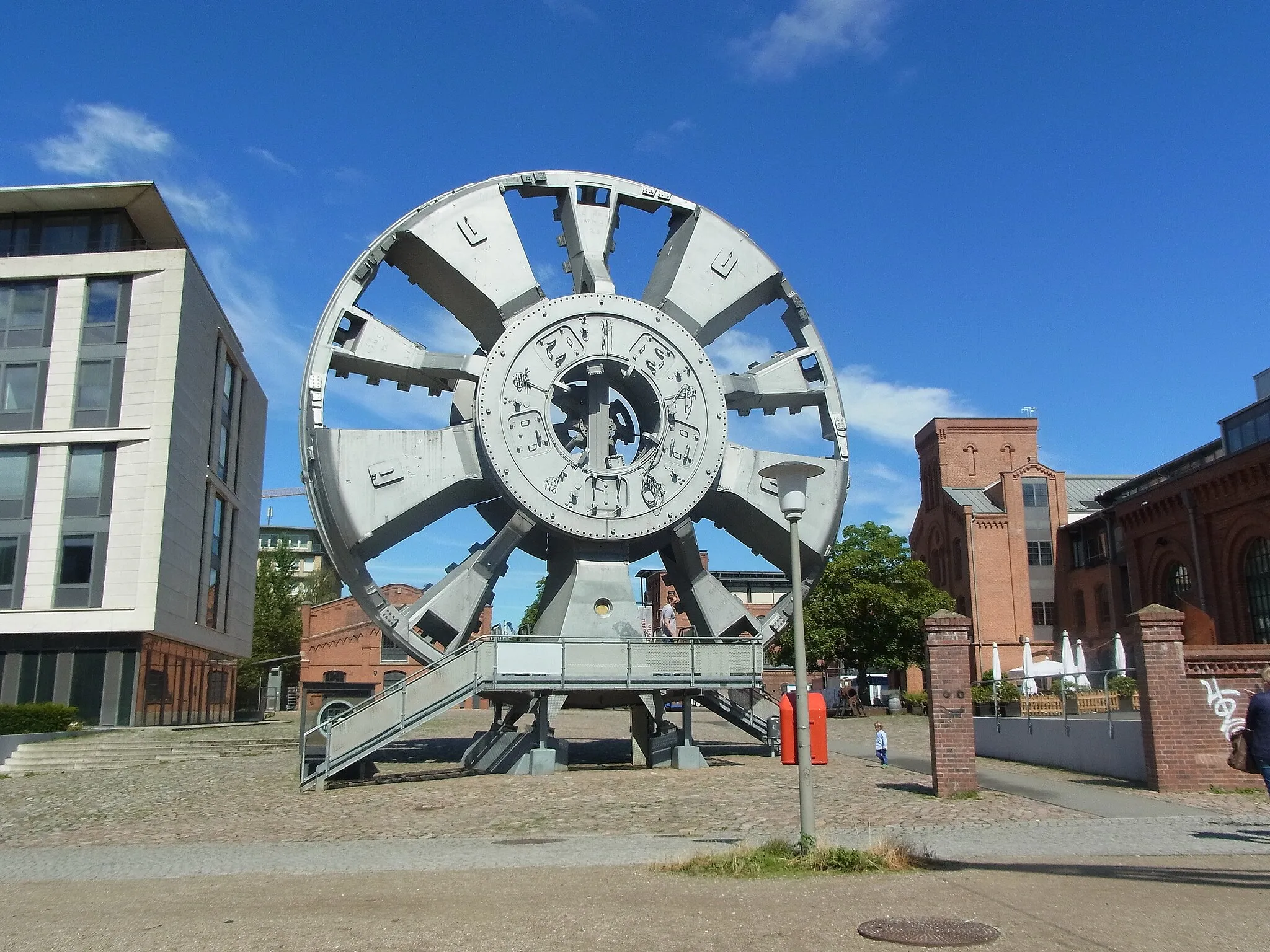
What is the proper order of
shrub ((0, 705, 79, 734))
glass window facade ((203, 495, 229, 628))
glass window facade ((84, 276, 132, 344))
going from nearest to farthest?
1. shrub ((0, 705, 79, 734))
2. glass window facade ((84, 276, 132, 344))
3. glass window facade ((203, 495, 229, 628))

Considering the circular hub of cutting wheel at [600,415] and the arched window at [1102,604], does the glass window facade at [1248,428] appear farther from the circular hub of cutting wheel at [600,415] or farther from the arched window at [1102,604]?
the circular hub of cutting wheel at [600,415]

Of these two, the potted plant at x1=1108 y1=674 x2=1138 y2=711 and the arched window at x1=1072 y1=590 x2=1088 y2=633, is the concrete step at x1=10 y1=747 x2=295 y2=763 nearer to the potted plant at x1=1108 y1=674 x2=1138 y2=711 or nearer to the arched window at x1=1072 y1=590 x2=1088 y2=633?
the potted plant at x1=1108 y1=674 x2=1138 y2=711

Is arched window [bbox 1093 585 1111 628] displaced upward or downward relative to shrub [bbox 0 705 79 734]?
upward

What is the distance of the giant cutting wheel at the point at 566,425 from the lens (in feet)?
76.1

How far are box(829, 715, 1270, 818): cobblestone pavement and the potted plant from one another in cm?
262

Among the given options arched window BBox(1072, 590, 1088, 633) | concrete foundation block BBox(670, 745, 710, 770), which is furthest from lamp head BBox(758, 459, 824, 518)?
arched window BBox(1072, 590, 1088, 633)

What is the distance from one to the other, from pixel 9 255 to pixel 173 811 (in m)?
31.4

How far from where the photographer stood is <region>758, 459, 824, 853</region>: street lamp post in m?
10.1

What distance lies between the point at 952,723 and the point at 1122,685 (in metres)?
9.92

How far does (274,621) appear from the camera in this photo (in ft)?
249

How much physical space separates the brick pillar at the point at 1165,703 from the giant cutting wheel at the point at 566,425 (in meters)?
9.20

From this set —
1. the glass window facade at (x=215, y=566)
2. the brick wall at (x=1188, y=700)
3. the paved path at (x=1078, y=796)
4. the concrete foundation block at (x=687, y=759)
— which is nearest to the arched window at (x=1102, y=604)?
the paved path at (x=1078, y=796)

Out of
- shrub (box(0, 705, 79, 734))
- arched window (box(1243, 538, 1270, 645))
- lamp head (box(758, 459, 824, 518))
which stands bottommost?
shrub (box(0, 705, 79, 734))

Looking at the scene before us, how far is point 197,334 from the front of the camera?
135ft
